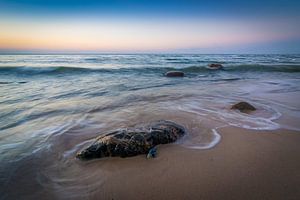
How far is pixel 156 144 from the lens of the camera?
3.32 metres

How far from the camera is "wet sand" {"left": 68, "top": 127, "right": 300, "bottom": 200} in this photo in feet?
7.18

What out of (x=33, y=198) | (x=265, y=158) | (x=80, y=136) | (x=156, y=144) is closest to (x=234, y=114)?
(x=265, y=158)

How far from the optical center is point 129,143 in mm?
3074

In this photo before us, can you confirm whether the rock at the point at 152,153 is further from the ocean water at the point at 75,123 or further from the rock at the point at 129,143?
the ocean water at the point at 75,123

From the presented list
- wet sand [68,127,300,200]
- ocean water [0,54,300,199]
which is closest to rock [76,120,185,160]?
wet sand [68,127,300,200]

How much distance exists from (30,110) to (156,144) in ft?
13.3

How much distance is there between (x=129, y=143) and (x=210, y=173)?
122 cm

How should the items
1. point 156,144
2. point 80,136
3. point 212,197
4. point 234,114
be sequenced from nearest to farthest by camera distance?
1. point 212,197
2. point 156,144
3. point 80,136
4. point 234,114

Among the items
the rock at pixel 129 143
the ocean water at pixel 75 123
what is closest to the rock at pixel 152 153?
the rock at pixel 129 143

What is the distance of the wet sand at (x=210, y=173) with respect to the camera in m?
2.19

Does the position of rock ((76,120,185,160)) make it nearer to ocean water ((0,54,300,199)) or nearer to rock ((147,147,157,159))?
rock ((147,147,157,159))

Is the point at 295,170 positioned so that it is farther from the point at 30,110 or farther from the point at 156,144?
the point at 30,110

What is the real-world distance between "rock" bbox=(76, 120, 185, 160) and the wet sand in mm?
121

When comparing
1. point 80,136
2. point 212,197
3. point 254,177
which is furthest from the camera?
point 80,136
